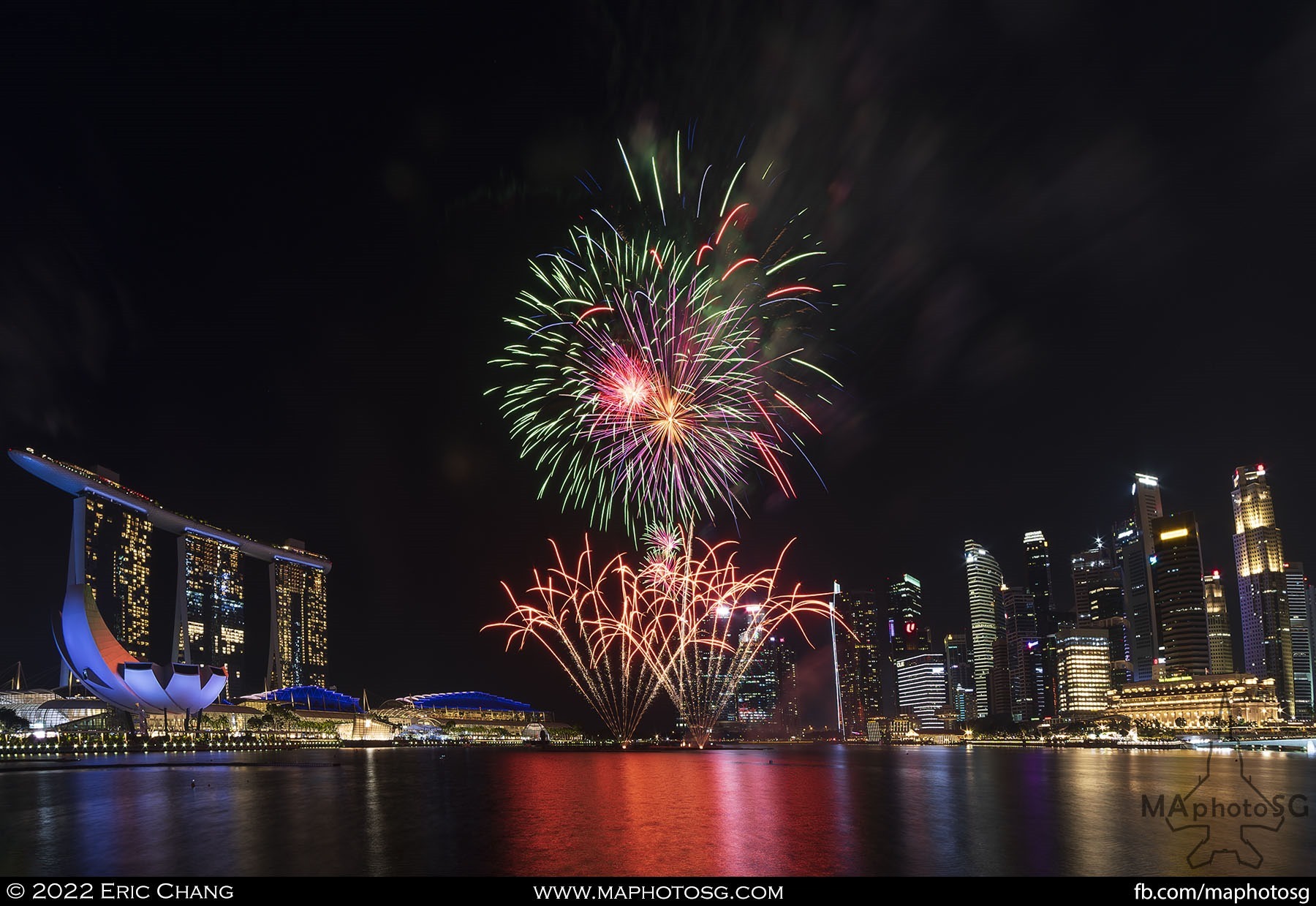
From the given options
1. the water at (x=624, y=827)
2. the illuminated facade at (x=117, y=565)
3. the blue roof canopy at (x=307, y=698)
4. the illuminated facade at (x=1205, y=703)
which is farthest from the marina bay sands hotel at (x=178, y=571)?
the illuminated facade at (x=1205, y=703)

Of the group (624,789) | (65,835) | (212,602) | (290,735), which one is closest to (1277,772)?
(624,789)

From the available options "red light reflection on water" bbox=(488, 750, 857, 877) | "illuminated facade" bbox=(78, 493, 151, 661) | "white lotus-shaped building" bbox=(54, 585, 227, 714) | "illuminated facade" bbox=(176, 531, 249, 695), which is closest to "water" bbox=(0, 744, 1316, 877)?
"red light reflection on water" bbox=(488, 750, 857, 877)

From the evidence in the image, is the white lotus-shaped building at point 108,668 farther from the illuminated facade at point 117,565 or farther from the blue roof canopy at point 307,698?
the blue roof canopy at point 307,698

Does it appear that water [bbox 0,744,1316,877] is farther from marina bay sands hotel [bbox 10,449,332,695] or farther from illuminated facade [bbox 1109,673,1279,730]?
illuminated facade [bbox 1109,673,1279,730]

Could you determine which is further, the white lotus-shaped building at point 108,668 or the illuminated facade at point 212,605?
the illuminated facade at point 212,605

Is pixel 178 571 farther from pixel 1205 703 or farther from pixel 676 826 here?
pixel 1205 703

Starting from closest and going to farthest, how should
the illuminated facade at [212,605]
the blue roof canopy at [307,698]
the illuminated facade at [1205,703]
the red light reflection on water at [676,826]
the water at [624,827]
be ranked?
1. the red light reflection on water at [676,826]
2. the water at [624,827]
3. the illuminated facade at [212,605]
4. the illuminated facade at [1205,703]
5. the blue roof canopy at [307,698]

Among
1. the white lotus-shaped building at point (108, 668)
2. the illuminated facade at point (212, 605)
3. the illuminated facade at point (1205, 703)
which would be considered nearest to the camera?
the white lotus-shaped building at point (108, 668)
